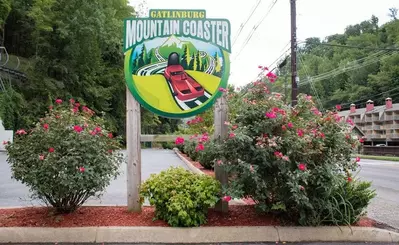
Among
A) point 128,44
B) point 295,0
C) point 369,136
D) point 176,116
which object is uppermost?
point 295,0

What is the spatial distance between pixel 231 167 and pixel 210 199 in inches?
20.3

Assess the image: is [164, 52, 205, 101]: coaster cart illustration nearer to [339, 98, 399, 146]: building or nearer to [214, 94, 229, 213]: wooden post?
[214, 94, 229, 213]: wooden post

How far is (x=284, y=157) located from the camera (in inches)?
185

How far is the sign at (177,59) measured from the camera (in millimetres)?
5848

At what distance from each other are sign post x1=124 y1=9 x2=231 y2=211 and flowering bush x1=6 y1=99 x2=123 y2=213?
927 mm

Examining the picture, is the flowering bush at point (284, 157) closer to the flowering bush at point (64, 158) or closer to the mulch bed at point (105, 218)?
the mulch bed at point (105, 218)

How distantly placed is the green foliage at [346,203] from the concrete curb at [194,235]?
0.17m

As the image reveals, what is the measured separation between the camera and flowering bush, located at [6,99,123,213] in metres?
4.80

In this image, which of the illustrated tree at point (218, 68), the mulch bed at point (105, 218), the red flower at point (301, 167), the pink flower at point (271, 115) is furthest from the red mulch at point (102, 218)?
the illustrated tree at point (218, 68)

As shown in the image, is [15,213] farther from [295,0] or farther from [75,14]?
[75,14]

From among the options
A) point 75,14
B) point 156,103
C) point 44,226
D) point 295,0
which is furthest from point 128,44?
point 75,14

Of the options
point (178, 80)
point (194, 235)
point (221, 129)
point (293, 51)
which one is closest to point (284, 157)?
point (221, 129)

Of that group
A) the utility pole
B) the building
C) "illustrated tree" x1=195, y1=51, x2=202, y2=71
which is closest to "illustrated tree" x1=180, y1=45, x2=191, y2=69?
"illustrated tree" x1=195, y1=51, x2=202, y2=71

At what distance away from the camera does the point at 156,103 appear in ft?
19.2
